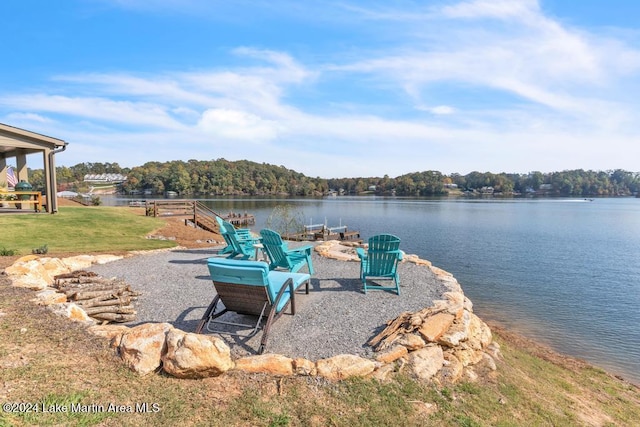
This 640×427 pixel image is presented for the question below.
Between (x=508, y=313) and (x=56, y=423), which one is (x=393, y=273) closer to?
(x=56, y=423)

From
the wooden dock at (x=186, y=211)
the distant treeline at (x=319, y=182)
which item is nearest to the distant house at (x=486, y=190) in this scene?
the distant treeline at (x=319, y=182)

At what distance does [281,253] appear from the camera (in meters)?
6.32

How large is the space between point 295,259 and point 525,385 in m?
3.78

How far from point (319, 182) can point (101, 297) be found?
371ft

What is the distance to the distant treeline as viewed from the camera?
10469 centimetres

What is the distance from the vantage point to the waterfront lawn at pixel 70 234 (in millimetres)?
9344

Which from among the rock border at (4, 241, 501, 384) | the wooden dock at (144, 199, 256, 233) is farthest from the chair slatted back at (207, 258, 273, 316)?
Answer: the wooden dock at (144, 199, 256, 233)

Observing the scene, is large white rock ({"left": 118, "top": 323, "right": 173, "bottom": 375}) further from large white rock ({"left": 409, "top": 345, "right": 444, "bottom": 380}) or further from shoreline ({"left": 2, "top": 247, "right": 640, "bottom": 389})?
shoreline ({"left": 2, "top": 247, "right": 640, "bottom": 389})

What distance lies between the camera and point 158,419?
2508 mm

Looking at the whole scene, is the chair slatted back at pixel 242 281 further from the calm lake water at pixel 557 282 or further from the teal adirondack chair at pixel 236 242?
the calm lake water at pixel 557 282

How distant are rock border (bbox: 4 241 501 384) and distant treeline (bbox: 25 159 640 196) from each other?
3931 inches

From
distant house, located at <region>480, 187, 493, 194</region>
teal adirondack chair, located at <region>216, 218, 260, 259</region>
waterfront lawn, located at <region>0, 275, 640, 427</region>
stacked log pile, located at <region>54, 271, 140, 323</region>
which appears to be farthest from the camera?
distant house, located at <region>480, 187, 493, 194</region>

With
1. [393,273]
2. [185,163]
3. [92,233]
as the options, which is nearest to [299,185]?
[185,163]

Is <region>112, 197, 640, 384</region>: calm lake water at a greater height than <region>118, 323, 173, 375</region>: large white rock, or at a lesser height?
lesser
